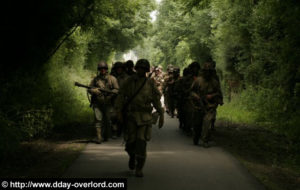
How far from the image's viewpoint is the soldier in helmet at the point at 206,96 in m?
12.0

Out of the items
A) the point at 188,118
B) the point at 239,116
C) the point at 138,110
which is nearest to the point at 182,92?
the point at 188,118

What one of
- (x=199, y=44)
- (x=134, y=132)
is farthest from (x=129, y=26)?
(x=134, y=132)

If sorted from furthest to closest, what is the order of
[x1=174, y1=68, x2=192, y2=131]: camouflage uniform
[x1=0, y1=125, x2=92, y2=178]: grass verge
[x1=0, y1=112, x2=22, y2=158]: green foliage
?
[x1=174, y1=68, x2=192, y2=131]: camouflage uniform < [x1=0, y1=112, x2=22, y2=158]: green foliage < [x1=0, y1=125, x2=92, y2=178]: grass verge

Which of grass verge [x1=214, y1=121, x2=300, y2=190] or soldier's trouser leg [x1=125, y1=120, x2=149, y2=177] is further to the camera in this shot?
grass verge [x1=214, y1=121, x2=300, y2=190]

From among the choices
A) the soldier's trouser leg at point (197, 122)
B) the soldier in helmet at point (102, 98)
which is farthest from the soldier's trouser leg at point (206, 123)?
the soldier in helmet at point (102, 98)

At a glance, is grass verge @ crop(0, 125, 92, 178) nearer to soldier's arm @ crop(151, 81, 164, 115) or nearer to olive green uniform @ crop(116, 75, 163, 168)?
olive green uniform @ crop(116, 75, 163, 168)

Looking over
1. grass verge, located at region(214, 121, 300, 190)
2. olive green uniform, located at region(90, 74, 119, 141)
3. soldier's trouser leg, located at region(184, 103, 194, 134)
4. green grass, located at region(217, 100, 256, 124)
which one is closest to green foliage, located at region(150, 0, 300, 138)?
green grass, located at region(217, 100, 256, 124)

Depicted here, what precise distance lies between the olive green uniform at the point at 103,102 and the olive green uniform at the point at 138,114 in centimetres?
426

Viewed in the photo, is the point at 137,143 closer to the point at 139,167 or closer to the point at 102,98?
the point at 139,167

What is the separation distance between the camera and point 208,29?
32.5 meters

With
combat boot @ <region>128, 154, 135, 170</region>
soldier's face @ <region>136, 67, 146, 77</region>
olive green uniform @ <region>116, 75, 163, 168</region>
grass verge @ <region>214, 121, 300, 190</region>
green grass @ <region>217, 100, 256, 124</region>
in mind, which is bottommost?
grass verge @ <region>214, 121, 300, 190</region>

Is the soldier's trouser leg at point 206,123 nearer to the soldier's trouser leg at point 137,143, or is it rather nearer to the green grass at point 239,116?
the soldier's trouser leg at point 137,143

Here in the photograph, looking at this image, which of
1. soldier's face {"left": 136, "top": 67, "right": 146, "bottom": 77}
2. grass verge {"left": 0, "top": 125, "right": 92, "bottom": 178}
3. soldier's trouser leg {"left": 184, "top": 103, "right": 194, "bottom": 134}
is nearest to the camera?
soldier's face {"left": 136, "top": 67, "right": 146, "bottom": 77}

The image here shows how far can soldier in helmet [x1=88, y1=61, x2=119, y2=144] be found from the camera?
1259 cm
